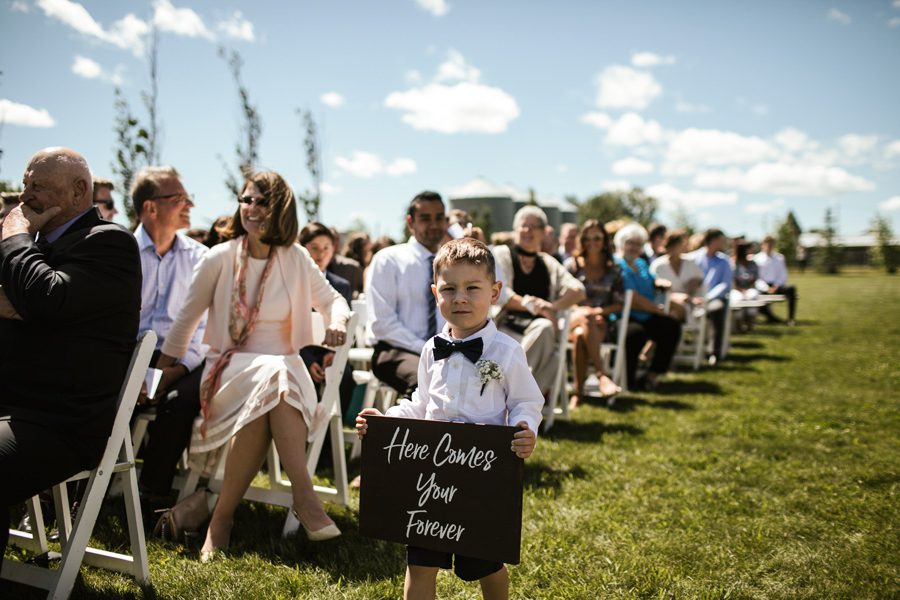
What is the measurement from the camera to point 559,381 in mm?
6633

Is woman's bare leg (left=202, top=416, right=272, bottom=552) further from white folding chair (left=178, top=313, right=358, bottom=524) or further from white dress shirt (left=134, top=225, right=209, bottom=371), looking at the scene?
white dress shirt (left=134, top=225, right=209, bottom=371)

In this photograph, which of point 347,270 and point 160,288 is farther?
point 347,270

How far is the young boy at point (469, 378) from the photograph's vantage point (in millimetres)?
2387

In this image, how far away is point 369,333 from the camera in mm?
5148

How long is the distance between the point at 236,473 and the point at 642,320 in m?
6.29

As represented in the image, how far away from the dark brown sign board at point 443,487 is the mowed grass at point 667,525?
851 mm

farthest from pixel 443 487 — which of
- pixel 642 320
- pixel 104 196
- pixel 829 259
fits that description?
pixel 829 259

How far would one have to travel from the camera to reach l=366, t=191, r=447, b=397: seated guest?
503cm

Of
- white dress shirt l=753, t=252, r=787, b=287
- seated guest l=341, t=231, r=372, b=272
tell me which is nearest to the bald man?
seated guest l=341, t=231, r=372, b=272

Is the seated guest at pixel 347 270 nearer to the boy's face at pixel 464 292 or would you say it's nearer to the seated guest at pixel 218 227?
the seated guest at pixel 218 227

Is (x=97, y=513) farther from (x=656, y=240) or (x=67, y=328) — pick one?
(x=656, y=240)

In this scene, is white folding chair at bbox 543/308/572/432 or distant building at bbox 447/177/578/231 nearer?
white folding chair at bbox 543/308/572/432

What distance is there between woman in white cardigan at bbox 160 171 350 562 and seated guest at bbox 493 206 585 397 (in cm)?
251

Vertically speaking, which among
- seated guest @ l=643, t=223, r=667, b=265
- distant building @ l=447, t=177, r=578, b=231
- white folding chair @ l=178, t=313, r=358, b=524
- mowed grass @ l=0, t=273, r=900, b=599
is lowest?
mowed grass @ l=0, t=273, r=900, b=599
